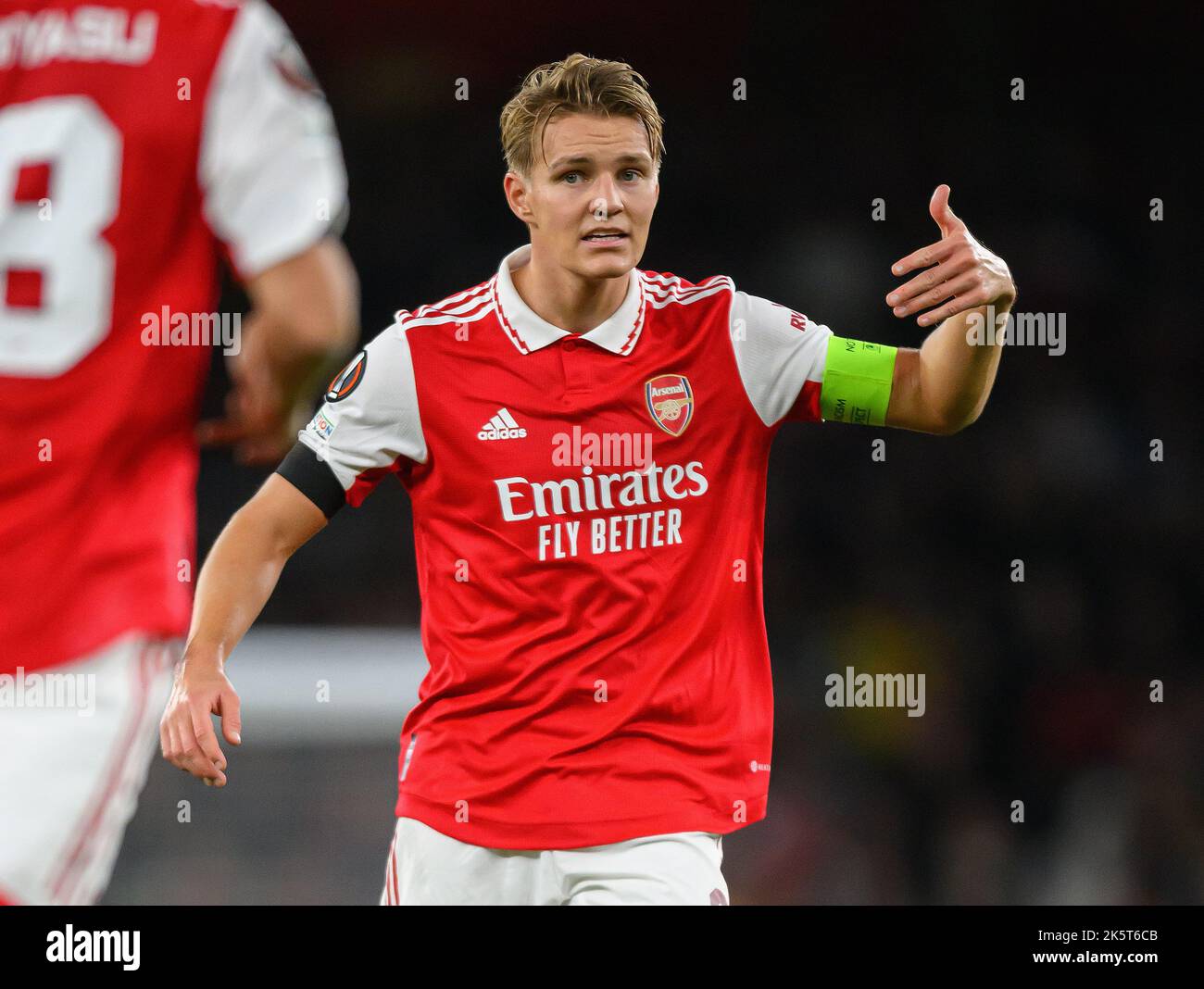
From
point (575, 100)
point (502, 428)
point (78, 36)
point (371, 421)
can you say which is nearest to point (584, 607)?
point (502, 428)

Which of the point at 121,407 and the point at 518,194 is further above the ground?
the point at 518,194

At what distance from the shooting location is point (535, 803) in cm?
291

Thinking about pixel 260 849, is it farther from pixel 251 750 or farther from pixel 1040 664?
pixel 1040 664

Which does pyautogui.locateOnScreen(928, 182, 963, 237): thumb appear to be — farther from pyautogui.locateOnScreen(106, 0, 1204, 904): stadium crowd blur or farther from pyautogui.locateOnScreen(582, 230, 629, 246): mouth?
pyautogui.locateOnScreen(106, 0, 1204, 904): stadium crowd blur

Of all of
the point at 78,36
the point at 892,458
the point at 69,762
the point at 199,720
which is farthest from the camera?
the point at 892,458

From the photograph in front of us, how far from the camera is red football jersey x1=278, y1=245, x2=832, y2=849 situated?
2.93 m

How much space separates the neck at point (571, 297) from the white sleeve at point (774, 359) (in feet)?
0.83

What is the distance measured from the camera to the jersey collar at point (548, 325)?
3148 mm

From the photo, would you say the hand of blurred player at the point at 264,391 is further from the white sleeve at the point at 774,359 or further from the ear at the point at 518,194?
the white sleeve at the point at 774,359

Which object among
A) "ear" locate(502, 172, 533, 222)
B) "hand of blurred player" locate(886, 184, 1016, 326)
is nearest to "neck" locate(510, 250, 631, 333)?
"ear" locate(502, 172, 533, 222)

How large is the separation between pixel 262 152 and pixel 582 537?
990 mm

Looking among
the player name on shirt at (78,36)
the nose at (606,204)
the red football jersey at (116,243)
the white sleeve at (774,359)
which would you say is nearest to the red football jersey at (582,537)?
the white sleeve at (774,359)

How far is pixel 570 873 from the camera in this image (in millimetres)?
2887

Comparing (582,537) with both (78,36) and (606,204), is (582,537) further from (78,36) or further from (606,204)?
(78,36)
